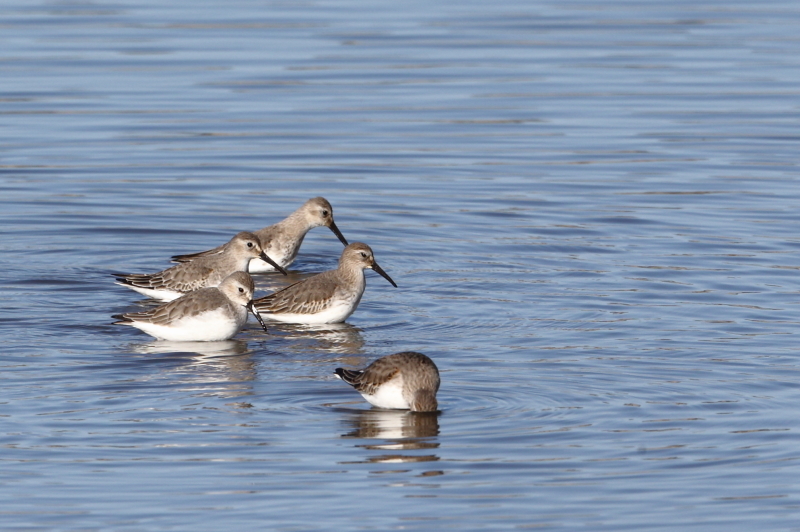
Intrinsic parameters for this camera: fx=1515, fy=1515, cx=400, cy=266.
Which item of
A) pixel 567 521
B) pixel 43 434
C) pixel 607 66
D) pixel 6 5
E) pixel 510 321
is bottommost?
pixel 567 521

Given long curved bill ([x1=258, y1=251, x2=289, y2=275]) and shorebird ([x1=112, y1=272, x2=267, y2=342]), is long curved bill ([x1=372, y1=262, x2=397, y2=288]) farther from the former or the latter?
shorebird ([x1=112, y1=272, x2=267, y2=342])

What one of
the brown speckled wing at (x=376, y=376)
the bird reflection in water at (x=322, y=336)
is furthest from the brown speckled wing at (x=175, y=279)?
the brown speckled wing at (x=376, y=376)

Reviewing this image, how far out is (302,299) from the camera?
15.2 m

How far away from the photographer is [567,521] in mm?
9758

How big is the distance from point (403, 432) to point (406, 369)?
55 centimetres

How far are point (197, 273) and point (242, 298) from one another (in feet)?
6.14

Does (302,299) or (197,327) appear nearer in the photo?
(197,327)

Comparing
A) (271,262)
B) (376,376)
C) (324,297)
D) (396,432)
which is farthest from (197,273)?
(396,432)

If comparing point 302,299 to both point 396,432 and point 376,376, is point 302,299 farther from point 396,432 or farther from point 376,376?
point 396,432

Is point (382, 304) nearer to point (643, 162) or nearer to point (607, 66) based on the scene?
point (643, 162)

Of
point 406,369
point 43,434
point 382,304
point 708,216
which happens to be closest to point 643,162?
point 708,216

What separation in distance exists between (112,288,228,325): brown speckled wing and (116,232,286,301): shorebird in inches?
54.5

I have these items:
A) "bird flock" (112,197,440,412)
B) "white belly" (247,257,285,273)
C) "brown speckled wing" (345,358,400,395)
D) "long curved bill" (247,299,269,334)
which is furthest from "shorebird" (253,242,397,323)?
"brown speckled wing" (345,358,400,395)

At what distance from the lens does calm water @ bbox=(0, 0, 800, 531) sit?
10.4 metres
